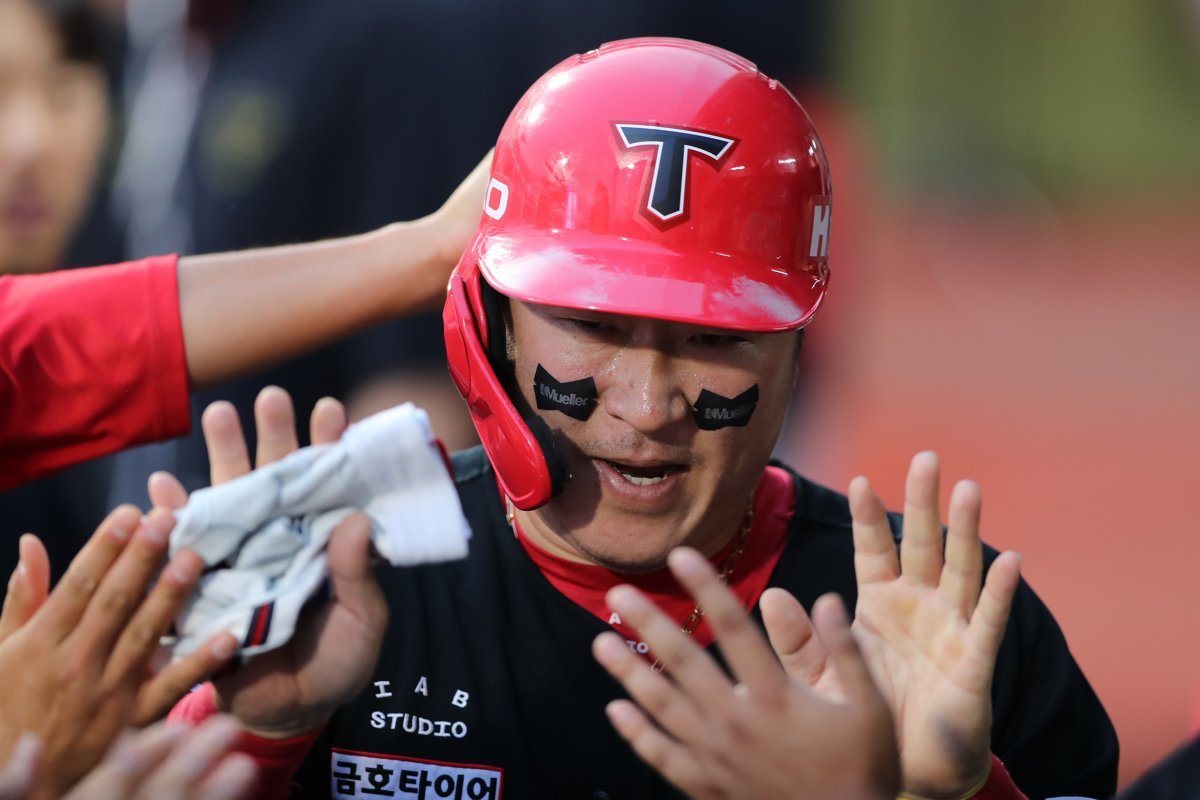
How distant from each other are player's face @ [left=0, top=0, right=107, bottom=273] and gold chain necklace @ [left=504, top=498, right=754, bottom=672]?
6.21 ft

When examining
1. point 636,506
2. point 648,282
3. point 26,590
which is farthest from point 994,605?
point 26,590

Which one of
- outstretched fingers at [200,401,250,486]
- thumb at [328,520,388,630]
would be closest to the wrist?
thumb at [328,520,388,630]

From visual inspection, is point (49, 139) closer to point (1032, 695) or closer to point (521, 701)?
point (521, 701)

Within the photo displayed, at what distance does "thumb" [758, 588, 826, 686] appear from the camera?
95.1 inches

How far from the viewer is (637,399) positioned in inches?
107

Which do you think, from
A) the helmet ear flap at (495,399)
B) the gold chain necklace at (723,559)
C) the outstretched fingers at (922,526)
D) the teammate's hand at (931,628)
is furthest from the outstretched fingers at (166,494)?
the outstretched fingers at (922,526)

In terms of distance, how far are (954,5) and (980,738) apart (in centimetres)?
1496

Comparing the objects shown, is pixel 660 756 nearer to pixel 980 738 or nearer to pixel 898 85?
pixel 980 738

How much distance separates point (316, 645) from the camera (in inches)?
94.4

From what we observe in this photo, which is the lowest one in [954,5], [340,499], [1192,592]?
[1192,592]

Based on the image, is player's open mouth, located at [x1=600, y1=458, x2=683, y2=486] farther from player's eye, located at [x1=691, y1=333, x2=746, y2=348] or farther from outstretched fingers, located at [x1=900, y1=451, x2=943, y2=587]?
outstretched fingers, located at [x1=900, y1=451, x2=943, y2=587]

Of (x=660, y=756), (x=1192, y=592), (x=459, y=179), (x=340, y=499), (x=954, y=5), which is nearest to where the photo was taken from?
(x=660, y=756)

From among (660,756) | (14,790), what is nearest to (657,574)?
(660,756)

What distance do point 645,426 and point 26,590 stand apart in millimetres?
1008
